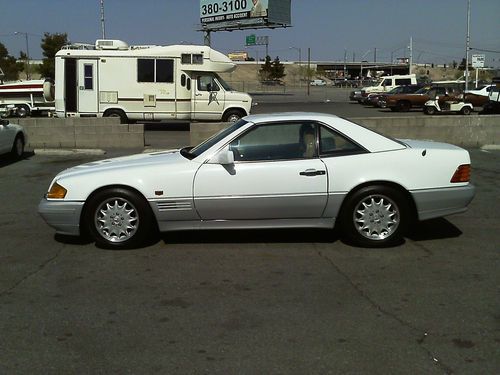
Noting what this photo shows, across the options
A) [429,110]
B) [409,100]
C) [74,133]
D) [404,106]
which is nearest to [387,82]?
[404,106]

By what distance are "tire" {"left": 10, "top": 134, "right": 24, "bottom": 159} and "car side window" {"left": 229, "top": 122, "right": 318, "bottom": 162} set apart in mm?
8667

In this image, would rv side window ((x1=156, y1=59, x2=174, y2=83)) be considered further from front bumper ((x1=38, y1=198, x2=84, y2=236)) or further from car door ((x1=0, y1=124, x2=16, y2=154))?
front bumper ((x1=38, y1=198, x2=84, y2=236))

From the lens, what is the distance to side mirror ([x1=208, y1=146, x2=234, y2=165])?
18.5 feet

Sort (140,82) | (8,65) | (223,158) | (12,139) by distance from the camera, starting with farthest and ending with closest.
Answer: (8,65) < (140,82) < (12,139) < (223,158)

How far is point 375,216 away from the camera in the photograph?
5.79 meters

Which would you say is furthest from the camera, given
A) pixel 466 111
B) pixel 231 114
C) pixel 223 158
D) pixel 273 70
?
pixel 273 70

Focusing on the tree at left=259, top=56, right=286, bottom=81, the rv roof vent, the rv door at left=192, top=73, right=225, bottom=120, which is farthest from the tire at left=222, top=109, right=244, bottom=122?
the tree at left=259, top=56, right=286, bottom=81

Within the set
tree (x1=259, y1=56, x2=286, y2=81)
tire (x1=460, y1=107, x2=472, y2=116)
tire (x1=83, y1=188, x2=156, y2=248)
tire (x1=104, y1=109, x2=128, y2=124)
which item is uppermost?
tree (x1=259, y1=56, x2=286, y2=81)

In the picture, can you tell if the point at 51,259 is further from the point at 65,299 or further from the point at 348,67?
the point at 348,67

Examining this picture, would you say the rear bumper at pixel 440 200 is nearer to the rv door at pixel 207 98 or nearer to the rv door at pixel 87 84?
the rv door at pixel 207 98

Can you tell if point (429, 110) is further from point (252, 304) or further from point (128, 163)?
point (252, 304)

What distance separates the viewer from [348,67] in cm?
19262

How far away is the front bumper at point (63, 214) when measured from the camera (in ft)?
19.1

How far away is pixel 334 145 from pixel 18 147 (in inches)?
375
